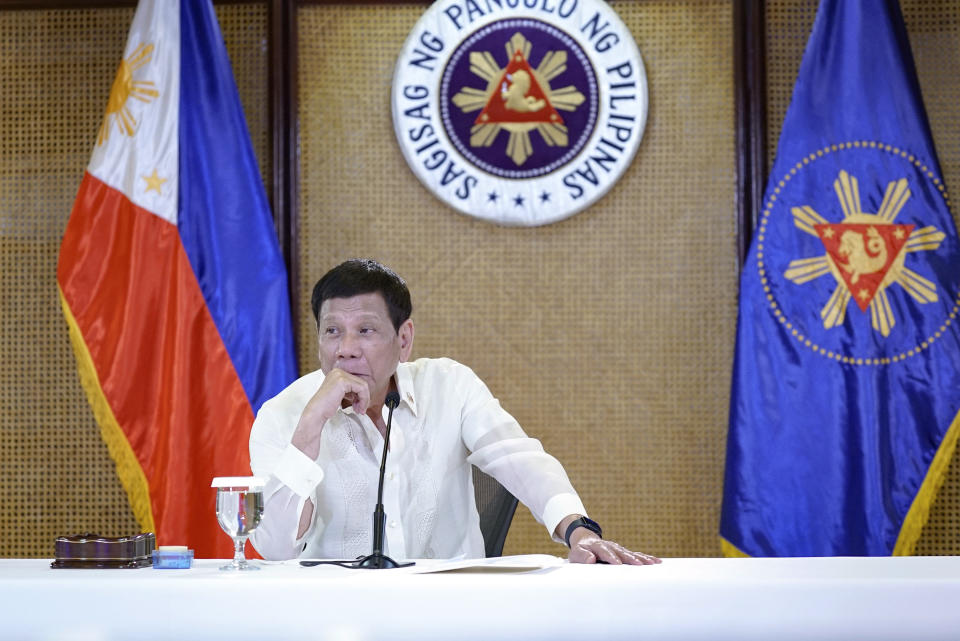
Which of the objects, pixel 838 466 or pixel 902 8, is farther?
pixel 902 8

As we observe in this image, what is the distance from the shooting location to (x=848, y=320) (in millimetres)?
3307

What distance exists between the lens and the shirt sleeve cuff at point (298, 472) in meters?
2.04

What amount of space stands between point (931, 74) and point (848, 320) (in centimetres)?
99

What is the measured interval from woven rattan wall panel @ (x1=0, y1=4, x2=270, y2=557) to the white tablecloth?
2.37 m

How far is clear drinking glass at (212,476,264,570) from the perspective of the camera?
1785mm

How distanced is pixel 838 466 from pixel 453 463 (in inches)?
57.8

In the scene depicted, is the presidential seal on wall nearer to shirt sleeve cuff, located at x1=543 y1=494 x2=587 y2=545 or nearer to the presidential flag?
the presidential flag

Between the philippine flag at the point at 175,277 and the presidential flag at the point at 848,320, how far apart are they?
1544 mm

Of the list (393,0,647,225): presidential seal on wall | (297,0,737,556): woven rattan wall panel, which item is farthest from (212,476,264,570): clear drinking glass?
(393,0,647,225): presidential seal on wall

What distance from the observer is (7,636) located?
1512 millimetres

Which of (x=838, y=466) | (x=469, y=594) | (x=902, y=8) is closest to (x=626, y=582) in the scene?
(x=469, y=594)

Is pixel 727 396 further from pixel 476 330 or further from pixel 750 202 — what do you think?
pixel 476 330

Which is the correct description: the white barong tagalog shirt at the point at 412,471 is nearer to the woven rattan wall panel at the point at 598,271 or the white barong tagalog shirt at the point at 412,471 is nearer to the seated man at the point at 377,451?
the seated man at the point at 377,451

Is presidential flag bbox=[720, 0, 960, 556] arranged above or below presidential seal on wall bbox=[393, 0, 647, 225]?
below
